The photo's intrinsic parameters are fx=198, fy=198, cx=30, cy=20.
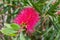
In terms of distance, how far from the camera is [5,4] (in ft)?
3.56

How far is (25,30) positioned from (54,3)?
0.81 feet

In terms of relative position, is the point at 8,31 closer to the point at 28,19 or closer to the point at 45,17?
the point at 28,19

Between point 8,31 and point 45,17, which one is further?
point 45,17

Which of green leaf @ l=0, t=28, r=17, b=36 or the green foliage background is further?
the green foliage background

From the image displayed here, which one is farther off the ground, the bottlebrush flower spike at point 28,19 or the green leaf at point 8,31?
the bottlebrush flower spike at point 28,19

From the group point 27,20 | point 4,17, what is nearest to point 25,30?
point 27,20

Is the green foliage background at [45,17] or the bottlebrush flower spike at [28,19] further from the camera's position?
the green foliage background at [45,17]

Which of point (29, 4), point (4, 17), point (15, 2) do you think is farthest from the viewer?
point (4, 17)

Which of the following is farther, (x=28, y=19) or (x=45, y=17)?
(x=45, y=17)

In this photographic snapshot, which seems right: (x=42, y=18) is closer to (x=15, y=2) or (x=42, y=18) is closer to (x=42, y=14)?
(x=42, y=14)

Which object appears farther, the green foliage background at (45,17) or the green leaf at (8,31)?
the green foliage background at (45,17)

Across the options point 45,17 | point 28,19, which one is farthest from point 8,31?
point 45,17

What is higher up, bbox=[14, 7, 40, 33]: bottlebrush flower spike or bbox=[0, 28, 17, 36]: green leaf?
bbox=[14, 7, 40, 33]: bottlebrush flower spike

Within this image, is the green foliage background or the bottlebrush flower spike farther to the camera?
the green foliage background
